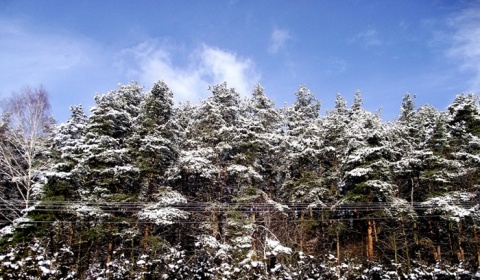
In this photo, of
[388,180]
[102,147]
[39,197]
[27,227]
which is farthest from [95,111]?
[388,180]

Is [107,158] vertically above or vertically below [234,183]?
above

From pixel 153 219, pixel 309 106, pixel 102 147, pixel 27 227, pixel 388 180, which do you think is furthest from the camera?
pixel 309 106

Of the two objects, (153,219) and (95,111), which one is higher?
(95,111)

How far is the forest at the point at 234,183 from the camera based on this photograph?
18359mm

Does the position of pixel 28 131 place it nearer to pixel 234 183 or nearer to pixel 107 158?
pixel 107 158

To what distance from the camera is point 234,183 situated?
2336 cm

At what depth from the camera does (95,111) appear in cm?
2105

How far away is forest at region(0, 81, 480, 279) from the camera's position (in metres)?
18.4

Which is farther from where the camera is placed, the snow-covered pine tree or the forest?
the snow-covered pine tree

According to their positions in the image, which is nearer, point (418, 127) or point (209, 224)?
point (209, 224)

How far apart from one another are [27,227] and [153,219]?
21.0ft

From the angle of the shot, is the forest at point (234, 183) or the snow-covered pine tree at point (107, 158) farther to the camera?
the snow-covered pine tree at point (107, 158)

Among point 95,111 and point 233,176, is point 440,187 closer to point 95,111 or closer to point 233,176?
point 233,176

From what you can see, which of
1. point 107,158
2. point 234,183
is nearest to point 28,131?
point 107,158
